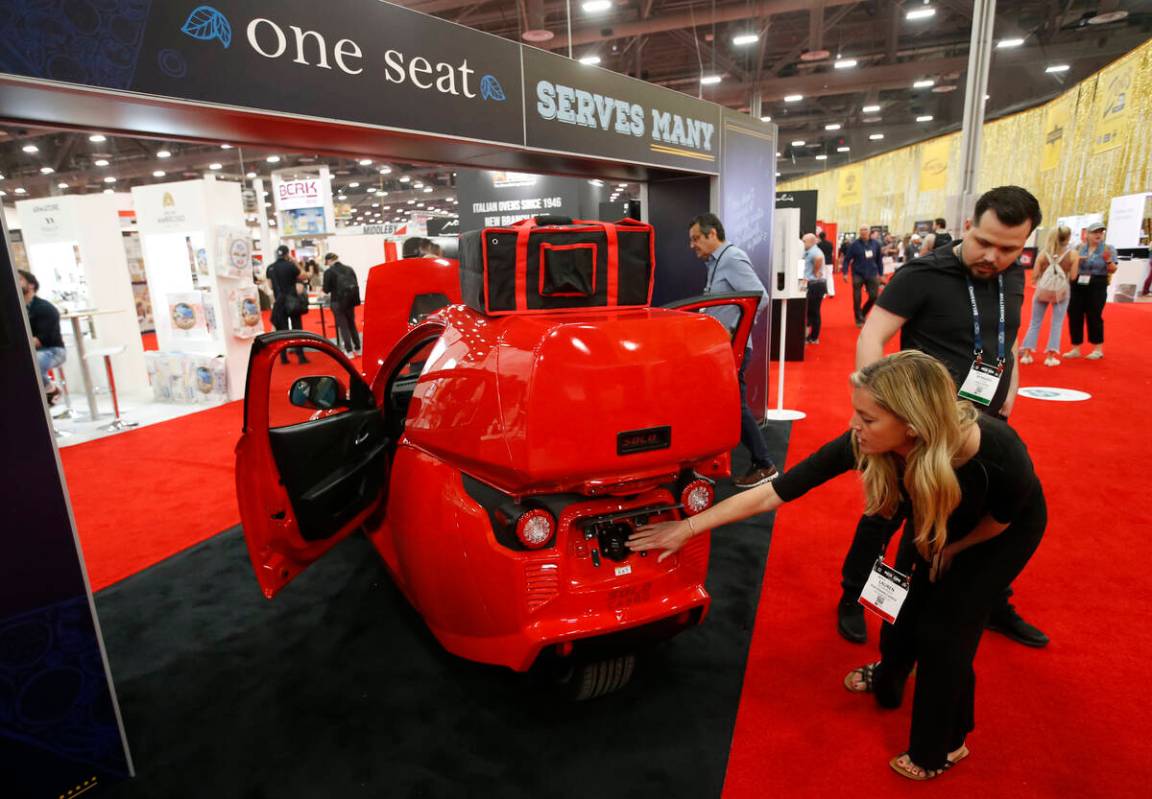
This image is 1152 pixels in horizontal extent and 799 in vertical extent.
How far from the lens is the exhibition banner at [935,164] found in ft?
64.0

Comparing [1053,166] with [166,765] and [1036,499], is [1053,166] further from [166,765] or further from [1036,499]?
[166,765]

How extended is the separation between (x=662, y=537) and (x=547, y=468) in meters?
0.43

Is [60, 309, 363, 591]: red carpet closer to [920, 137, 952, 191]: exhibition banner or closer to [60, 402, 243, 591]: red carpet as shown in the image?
[60, 402, 243, 591]: red carpet

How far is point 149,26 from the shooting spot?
1.98 meters

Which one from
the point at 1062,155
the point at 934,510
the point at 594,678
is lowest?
the point at 594,678

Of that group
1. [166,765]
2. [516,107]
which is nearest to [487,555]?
[166,765]

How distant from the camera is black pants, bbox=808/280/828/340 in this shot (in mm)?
9383

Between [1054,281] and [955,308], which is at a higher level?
[955,308]

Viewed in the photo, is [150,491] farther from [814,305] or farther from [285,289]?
[814,305]

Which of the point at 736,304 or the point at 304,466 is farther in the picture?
the point at 304,466

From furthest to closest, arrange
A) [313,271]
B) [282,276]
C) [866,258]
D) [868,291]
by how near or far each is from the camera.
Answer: [313,271]
[868,291]
[866,258]
[282,276]

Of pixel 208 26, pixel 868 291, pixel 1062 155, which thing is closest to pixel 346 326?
pixel 868 291

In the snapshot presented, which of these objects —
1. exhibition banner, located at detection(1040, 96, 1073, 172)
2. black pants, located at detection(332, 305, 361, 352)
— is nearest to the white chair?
black pants, located at detection(332, 305, 361, 352)

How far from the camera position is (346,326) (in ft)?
34.1
